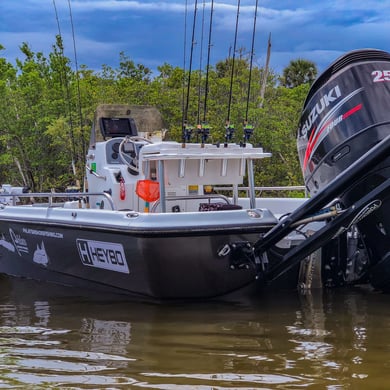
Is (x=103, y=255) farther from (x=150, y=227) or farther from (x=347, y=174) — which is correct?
(x=347, y=174)

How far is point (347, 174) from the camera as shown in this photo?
17.8 feet

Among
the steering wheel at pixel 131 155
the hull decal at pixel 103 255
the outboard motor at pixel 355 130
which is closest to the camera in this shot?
the outboard motor at pixel 355 130

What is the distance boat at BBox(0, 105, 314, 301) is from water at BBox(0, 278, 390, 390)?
290mm

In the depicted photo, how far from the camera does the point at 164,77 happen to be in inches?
969

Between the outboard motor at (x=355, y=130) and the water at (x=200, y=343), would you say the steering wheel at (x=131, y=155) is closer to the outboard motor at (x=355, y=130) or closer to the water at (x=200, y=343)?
the water at (x=200, y=343)

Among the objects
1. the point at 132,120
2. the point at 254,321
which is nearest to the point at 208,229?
the point at 254,321

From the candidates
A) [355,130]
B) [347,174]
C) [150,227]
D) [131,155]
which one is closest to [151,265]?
[150,227]

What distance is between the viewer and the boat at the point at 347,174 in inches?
223

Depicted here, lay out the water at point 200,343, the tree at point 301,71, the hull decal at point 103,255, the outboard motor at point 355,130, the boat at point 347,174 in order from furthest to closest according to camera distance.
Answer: the tree at point 301,71 → the hull decal at point 103,255 → the outboard motor at point 355,130 → the boat at point 347,174 → the water at point 200,343

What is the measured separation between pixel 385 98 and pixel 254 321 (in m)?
2.28

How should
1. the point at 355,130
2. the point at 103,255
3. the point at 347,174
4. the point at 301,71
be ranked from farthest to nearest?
the point at 301,71
the point at 103,255
the point at 355,130
the point at 347,174

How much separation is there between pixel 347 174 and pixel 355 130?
75 cm

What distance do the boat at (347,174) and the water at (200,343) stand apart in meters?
0.48

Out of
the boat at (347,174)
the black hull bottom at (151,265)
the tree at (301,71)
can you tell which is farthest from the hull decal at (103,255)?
the tree at (301,71)
